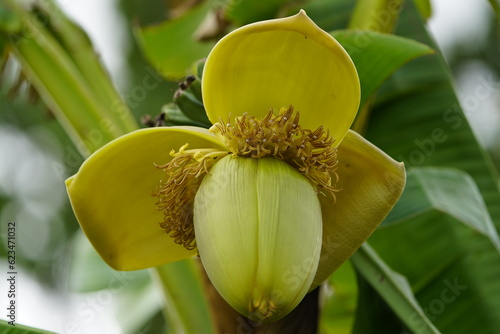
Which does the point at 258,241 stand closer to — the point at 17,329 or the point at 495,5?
the point at 17,329

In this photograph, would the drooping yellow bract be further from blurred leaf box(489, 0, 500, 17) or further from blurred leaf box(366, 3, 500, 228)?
blurred leaf box(489, 0, 500, 17)

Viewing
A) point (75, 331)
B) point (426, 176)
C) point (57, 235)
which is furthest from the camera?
point (57, 235)

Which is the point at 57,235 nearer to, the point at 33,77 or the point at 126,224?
the point at 33,77

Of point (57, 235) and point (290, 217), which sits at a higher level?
point (290, 217)

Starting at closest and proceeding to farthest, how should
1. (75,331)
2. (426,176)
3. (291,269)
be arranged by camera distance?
1. (291,269)
2. (426,176)
3. (75,331)

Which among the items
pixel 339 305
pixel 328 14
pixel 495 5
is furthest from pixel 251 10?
pixel 339 305

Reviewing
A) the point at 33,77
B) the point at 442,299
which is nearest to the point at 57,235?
the point at 33,77

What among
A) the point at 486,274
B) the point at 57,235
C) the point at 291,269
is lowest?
the point at 57,235

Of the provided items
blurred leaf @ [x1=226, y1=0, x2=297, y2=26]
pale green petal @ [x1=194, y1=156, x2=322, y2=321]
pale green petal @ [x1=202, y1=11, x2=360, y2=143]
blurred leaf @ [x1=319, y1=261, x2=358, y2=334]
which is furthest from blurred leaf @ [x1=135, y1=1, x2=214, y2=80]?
pale green petal @ [x1=194, y1=156, x2=322, y2=321]
